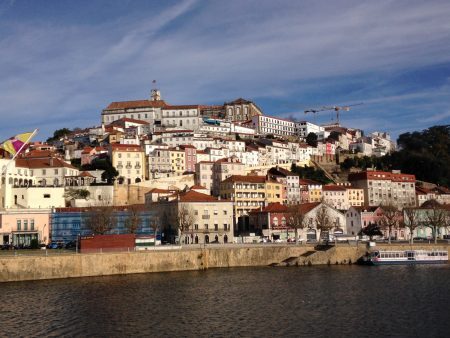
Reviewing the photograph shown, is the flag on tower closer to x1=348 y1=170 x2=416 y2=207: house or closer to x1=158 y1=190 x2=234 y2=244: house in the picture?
x1=158 y1=190 x2=234 y2=244: house

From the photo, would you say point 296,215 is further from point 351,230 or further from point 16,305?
point 16,305

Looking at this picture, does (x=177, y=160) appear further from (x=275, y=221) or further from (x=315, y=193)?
(x=275, y=221)

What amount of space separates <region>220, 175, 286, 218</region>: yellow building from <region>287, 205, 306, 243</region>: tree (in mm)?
10028

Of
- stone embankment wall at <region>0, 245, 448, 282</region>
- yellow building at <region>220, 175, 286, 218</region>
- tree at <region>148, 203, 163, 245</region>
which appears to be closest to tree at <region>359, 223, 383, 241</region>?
stone embankment wall at <region>0, 245, 448, 282</region>

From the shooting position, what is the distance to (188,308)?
105ft

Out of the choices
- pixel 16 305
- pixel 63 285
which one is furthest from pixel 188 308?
pixel 63 285

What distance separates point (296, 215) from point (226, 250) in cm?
1609

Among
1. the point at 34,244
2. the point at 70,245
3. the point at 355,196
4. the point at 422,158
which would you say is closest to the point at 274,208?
the point at 355,196

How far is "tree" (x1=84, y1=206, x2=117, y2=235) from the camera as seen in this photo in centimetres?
5762

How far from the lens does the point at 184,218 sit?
6353cm

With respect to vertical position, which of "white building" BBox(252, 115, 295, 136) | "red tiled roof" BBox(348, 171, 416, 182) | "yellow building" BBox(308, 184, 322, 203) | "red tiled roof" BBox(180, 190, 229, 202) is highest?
"white building" BBox(252, 115, 295, 136)

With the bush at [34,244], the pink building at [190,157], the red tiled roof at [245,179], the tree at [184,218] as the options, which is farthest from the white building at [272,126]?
the bush at [34,244]

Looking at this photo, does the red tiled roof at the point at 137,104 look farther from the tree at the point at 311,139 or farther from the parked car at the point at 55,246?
the parked car at the point at 55,246

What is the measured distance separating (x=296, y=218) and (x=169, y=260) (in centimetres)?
2030
